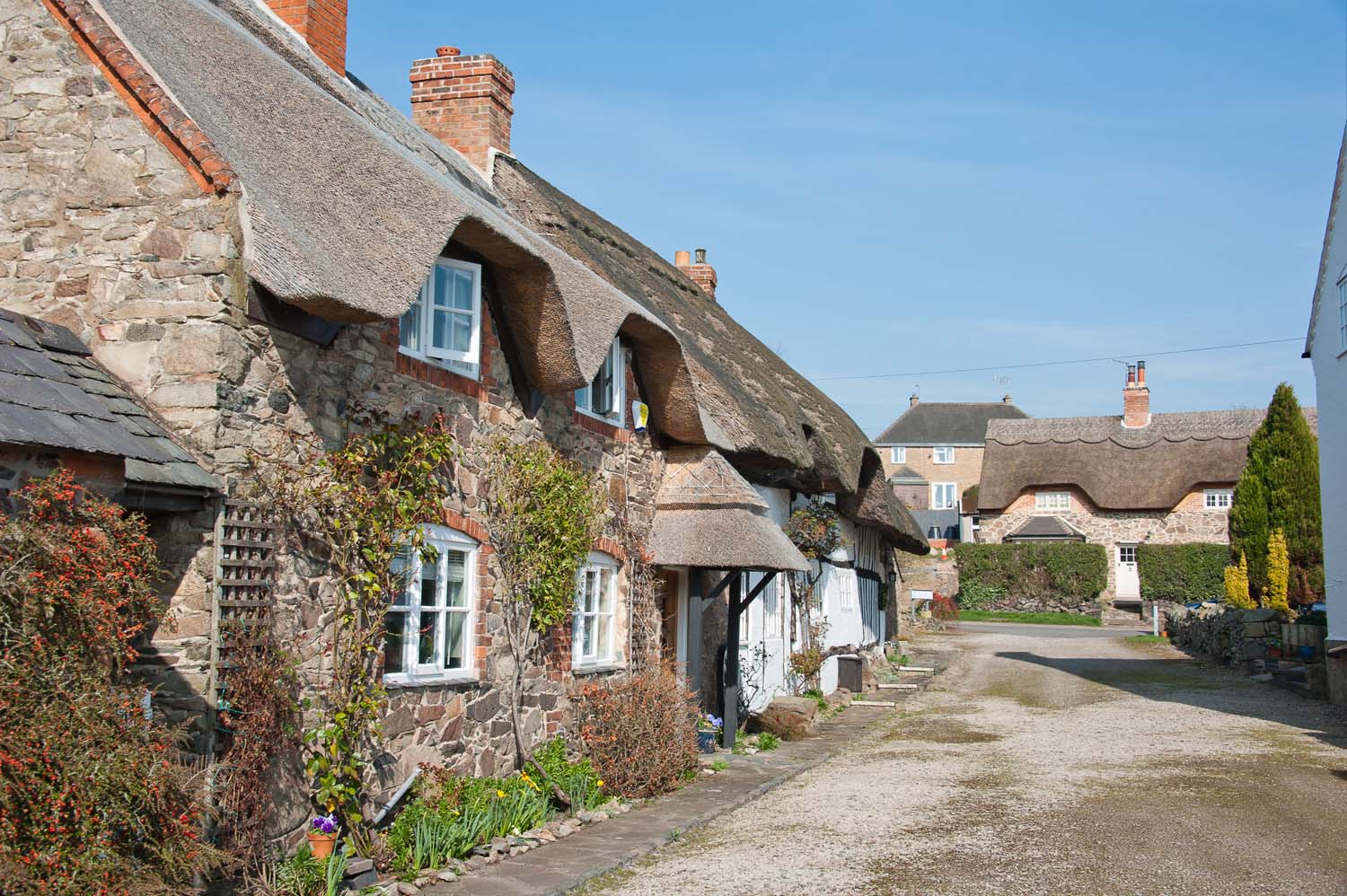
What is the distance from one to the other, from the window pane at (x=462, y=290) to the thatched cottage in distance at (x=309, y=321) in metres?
0.06

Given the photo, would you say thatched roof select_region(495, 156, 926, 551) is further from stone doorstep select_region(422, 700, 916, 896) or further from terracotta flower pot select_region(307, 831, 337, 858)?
terracotta flower pot select_region(307, 831, 337, 858)

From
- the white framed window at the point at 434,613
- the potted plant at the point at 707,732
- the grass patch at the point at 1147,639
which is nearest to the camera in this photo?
the white framed window at the point at 434,613

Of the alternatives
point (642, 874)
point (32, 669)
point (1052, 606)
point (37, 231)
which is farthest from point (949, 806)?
point (1052, 606)

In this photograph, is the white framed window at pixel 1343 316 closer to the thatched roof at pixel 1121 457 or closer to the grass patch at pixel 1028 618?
the grass patch at pixel 1028 618

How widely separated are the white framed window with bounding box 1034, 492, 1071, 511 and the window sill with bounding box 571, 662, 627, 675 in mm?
35546

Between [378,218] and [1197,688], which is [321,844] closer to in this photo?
[378,218]

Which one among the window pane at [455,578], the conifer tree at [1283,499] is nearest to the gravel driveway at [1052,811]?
the window pane at [455,578]

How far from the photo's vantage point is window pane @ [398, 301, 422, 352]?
7.85 meters

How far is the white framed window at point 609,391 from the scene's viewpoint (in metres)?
Result: 10.8

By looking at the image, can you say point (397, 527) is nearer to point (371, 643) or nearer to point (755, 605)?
point (371, 643)

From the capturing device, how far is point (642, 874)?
7.48 meters

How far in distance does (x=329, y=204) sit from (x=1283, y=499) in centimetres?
2693

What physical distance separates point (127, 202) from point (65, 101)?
0.74 metres

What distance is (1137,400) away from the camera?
A: 4559 cm
